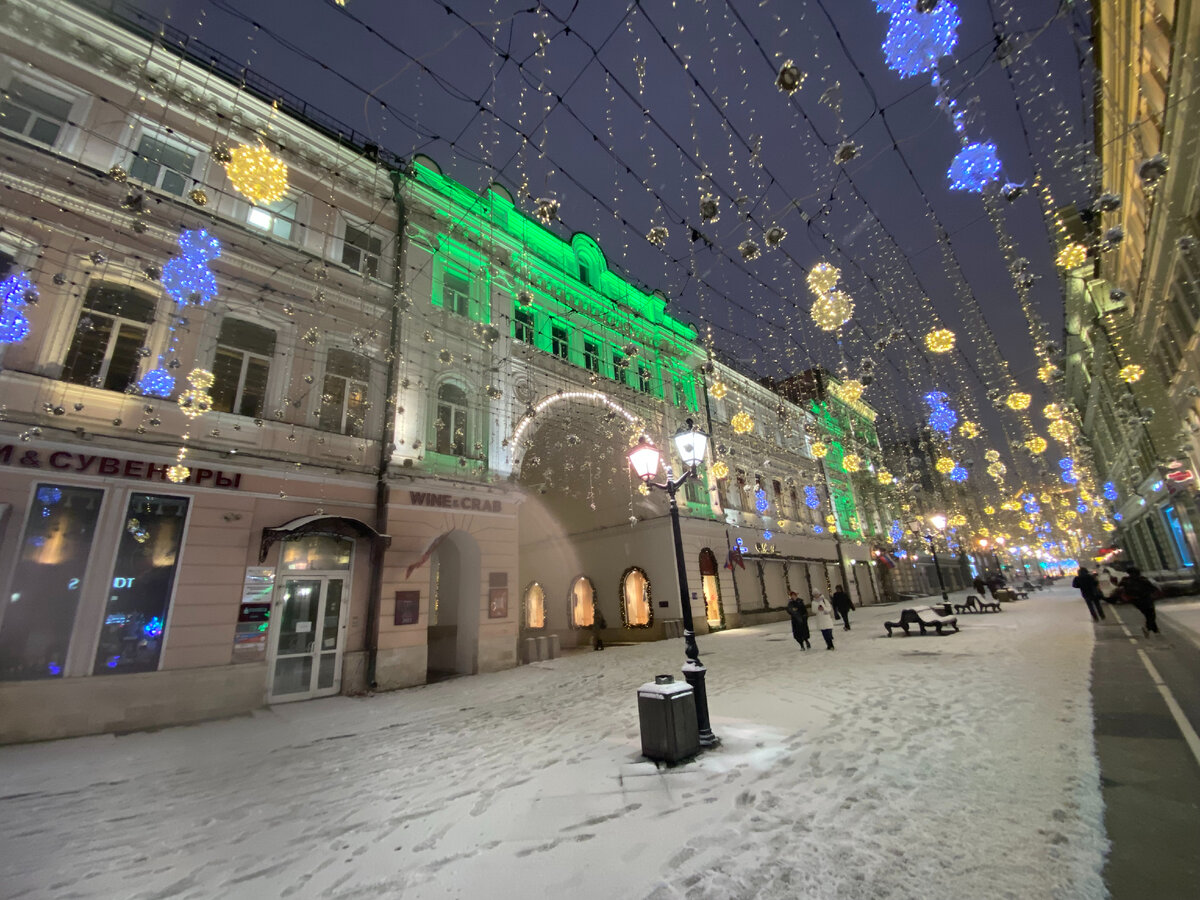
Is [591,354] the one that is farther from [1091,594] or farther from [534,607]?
[1091,594]

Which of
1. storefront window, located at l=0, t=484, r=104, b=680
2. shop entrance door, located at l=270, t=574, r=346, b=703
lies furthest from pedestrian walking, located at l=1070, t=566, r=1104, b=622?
storefront window, located at l=0, t=484, r=104, b=680

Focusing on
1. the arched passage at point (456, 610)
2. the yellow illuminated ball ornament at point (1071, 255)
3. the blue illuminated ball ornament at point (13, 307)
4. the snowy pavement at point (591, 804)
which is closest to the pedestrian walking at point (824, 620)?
the snowy pavement at point (591, 804)

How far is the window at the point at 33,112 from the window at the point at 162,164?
3.81 ft

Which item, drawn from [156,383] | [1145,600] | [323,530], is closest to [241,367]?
[156,383]

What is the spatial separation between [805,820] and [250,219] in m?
15.6

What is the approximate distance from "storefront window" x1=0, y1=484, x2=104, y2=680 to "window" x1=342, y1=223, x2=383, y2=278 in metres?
7.97

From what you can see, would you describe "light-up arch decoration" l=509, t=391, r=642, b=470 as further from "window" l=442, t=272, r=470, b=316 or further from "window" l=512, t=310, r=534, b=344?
"window" l=442, t=272, r=470, b=316

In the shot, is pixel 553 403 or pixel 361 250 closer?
pixel 361 250

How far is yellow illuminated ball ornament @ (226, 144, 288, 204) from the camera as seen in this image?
6504 millimetres

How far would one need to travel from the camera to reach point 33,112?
9648mm

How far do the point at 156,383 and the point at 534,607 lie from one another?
17842 millimetres

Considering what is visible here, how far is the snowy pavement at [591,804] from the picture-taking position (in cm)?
342

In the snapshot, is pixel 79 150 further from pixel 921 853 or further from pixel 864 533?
pixel 864 533

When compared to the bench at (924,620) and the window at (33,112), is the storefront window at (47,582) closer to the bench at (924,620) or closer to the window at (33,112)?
the window at (33,112)
